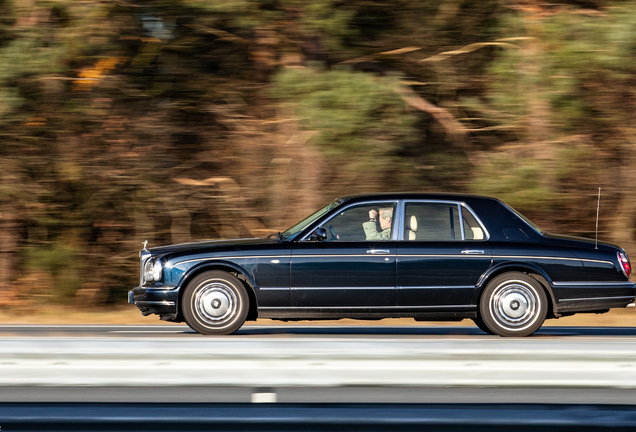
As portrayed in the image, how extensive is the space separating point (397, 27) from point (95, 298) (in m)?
7.16

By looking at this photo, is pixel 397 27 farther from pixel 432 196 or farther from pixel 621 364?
pixel 621 364

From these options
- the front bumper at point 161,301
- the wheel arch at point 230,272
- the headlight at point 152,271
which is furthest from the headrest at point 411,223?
the headlight at point 152,271

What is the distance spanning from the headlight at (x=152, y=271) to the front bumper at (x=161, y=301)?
10cm

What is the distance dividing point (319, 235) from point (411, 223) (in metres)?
0.94

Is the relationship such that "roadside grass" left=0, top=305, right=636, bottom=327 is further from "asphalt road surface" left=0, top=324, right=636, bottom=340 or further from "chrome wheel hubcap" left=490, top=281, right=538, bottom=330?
"chrome wheel hubcap" left=490, top=281, right=538, bottom=330

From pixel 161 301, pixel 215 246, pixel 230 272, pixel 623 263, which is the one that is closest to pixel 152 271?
pixel 161 301

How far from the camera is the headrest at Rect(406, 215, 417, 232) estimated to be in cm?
830

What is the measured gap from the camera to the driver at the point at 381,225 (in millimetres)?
8289

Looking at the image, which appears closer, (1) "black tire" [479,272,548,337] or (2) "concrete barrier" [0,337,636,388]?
(2) "concrete barrier" [0,337,636,388]

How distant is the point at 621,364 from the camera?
4512mm

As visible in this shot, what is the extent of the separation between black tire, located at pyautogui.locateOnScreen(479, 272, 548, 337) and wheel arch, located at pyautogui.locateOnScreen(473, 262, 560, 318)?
1.7 inches

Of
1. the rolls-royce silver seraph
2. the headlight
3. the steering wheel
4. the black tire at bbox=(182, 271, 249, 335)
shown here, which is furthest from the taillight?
the headlight

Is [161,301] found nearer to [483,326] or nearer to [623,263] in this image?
[483,326]

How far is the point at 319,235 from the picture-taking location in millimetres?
8211
